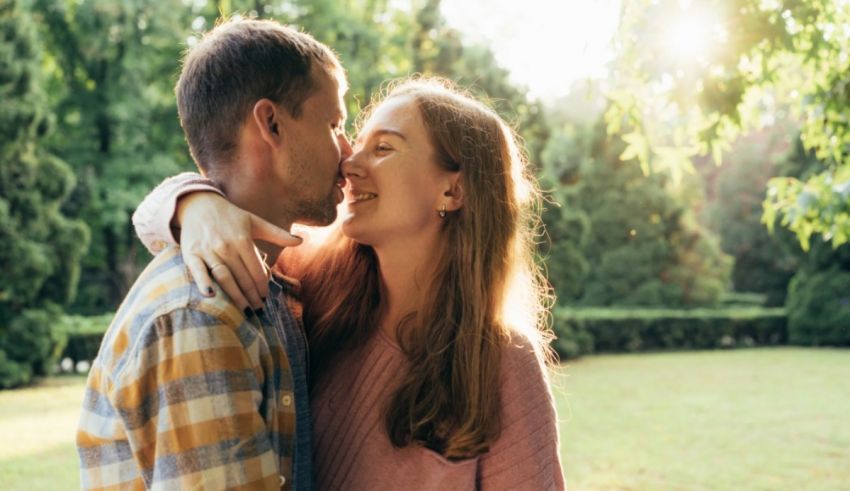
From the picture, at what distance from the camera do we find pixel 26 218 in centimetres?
1236

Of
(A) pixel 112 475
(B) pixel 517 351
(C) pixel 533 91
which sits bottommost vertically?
(A) pixel 112 475

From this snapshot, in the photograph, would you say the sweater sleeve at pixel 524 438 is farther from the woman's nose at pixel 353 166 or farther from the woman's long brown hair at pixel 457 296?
the woman's nose at pixel 353 166

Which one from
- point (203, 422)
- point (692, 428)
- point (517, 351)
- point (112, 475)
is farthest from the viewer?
point (692, 428)

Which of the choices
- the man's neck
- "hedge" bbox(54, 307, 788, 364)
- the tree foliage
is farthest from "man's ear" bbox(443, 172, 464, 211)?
the tree foliage

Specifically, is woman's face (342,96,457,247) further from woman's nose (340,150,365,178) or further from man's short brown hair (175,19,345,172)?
man's short brown hair (175,19,345,172)

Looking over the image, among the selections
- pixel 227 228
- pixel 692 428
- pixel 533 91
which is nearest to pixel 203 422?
pixel 227 228

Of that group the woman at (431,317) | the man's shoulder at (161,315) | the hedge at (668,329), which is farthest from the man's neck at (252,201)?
the hedge at (668,329)

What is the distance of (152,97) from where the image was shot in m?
19.6

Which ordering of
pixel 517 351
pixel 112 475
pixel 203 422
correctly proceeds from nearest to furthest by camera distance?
pixel 203 422, pixel 112 475, pixel 517 351

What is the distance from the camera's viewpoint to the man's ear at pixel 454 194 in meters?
2.43

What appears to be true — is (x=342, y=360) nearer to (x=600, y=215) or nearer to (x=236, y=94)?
(x=236, y=94)

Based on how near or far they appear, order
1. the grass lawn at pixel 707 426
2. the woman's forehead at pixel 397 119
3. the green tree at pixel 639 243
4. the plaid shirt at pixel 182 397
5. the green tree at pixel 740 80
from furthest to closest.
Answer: the green tree at pixel 639 243, the grass lawn at pixel 707 426, the green tree at pixel 740 80, the woman's forehead at pixel 397 119, the plaid shirt at pixel 182 397

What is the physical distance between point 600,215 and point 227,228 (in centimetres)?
1938

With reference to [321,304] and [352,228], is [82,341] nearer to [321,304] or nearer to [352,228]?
[321,304]
